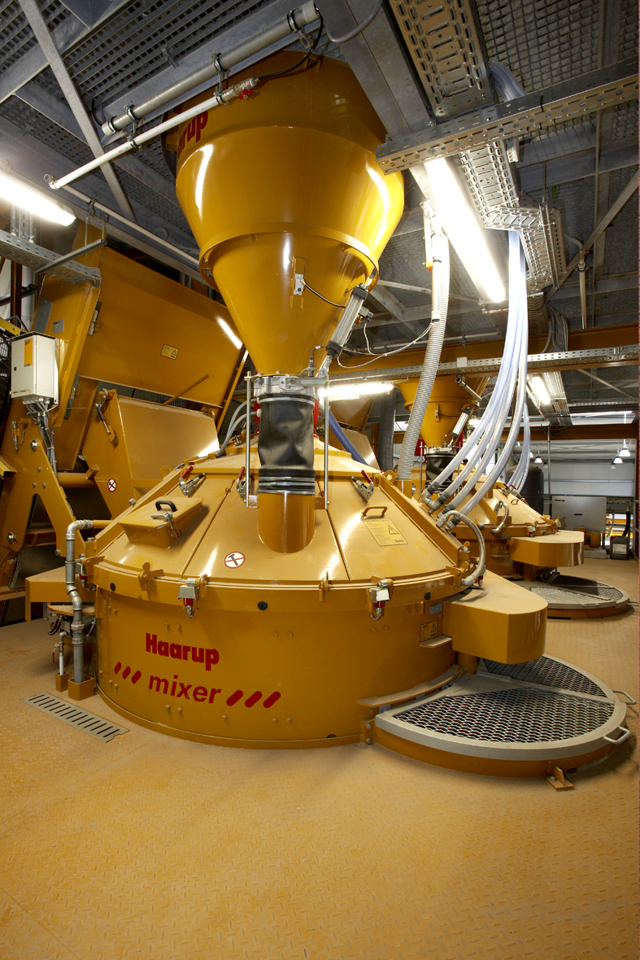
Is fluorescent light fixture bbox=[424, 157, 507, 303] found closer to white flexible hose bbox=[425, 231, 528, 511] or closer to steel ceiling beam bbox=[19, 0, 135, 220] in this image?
white flexible hose bbox=[425, 231, 528, 511]

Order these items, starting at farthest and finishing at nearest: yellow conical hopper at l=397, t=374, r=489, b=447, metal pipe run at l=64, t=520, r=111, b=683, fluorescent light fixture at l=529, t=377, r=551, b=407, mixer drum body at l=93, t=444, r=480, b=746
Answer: fluorescent light fixture at l=529, t=377, r=551, b=407
yellow conical hopper at l=397, t=374, r=489, b=447
metal pipe run at l=64, t=520, r=111, b=683
mixer drum body at l=93, t=444, r=480, b=746

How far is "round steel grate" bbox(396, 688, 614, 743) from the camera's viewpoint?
276 centimetres

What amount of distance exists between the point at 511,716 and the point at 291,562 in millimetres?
1654

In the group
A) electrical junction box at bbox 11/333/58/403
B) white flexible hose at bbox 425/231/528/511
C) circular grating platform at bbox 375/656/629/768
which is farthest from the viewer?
electrical junction box at bbox 11/333/58/403

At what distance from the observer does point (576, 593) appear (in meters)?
→ 7.01

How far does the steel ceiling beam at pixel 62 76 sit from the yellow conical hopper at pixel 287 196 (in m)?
0.82

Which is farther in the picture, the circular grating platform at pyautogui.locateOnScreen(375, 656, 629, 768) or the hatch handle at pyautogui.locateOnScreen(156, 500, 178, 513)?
the hatch handle at pyautogui.locateOnScreen(156, 500, 178, 513)

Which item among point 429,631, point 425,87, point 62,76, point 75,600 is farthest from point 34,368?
point 429,631

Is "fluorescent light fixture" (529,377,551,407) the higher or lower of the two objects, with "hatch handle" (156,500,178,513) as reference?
higher

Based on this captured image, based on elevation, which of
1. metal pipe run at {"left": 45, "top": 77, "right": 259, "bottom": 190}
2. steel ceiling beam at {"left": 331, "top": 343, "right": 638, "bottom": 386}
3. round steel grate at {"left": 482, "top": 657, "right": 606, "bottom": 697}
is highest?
metal pipe run at {"left": 45, "top": 77, "right": 259, "bottom": 190}

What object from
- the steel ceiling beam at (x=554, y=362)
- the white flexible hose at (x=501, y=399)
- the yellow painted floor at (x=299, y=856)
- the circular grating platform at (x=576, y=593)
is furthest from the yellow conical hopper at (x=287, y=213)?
the circular grating platform at (x=576, y=593)

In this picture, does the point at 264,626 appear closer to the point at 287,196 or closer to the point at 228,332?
the point at 287,196

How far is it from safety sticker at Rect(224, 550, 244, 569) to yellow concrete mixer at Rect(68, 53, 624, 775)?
0.04ft

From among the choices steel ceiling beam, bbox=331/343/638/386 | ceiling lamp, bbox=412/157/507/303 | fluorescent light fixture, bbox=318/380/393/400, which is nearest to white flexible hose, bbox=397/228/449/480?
ceiling lamp, bbox=412/157/507/303
